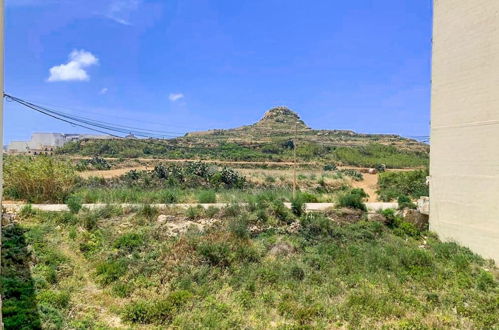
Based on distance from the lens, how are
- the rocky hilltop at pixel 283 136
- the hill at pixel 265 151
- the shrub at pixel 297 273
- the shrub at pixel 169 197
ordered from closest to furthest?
the shrub at pixel 297 273, the shrub at pixel 169 197, the hill at pixel 265 151, the rocky hilltop at pixel 283 136

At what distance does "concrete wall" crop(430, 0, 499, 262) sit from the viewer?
12.8m

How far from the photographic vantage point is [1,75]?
203 inches

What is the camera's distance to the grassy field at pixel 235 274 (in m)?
8.73

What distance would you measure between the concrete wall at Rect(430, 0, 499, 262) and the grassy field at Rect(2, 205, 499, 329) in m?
1.12

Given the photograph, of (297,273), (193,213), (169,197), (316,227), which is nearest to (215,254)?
(297,273)

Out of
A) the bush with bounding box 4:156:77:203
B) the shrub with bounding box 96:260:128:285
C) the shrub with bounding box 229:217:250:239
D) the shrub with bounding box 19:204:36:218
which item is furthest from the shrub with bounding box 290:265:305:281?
the bush with bounding box 4:156:77:203

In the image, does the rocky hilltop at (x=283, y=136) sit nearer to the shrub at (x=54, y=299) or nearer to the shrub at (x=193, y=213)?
the shrub at (x=193, y=213)

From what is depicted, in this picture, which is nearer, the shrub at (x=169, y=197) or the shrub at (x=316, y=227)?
the shrub at (x=316, y=227)

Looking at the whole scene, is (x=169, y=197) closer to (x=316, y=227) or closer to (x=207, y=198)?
(x=207, y=198)

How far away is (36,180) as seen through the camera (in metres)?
18.2

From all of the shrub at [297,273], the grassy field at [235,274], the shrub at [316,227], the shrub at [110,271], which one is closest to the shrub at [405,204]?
the grassy field at [235,274]

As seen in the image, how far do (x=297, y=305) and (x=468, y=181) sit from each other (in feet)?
28.3

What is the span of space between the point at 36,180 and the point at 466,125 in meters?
19.2

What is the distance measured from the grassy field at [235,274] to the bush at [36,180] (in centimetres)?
389
